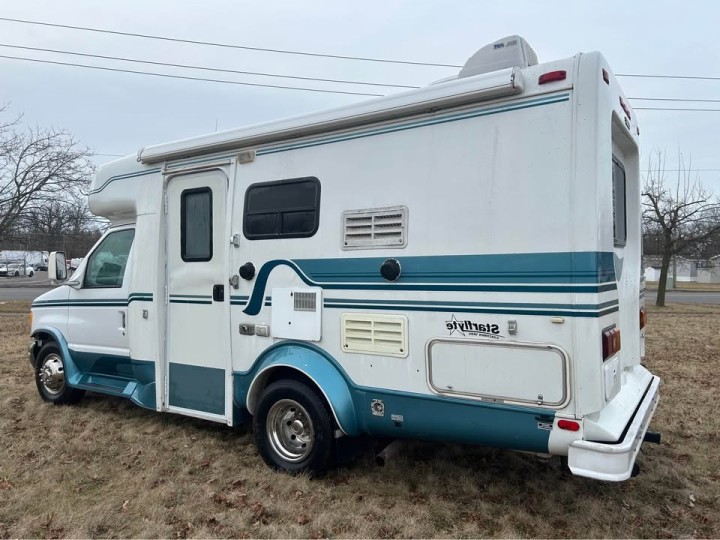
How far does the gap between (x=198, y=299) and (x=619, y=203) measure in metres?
3.50

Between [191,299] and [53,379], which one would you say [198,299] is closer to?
[191,299]

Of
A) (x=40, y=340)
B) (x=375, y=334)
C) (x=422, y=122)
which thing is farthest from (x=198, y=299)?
(x=40, y=340)

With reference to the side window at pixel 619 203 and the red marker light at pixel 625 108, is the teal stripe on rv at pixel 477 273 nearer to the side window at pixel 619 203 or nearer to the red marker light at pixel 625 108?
the side window at pixel 619 203

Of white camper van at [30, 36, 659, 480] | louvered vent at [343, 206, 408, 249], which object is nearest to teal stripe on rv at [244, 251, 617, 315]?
white camper van at [30, 36, 659, 480]

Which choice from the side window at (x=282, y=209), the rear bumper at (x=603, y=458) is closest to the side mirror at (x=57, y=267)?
the side window at (x=282, y=209)

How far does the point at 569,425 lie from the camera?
10.2 feet

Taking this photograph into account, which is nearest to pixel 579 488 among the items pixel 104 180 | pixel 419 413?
pixel 419 413

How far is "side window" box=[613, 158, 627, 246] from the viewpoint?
4.14 metres

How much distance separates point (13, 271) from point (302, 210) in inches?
2081

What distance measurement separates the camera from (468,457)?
456cm

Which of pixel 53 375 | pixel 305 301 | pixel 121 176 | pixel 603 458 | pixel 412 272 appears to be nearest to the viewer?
pixel 603 458

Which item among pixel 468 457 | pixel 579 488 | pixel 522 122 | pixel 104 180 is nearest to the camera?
pixel 522 122

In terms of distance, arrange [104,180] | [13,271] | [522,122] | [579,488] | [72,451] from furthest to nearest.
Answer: [13,271]
[104,180]
[72,451]
[579,488]
[522,122]

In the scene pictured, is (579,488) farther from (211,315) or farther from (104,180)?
(104,180)
